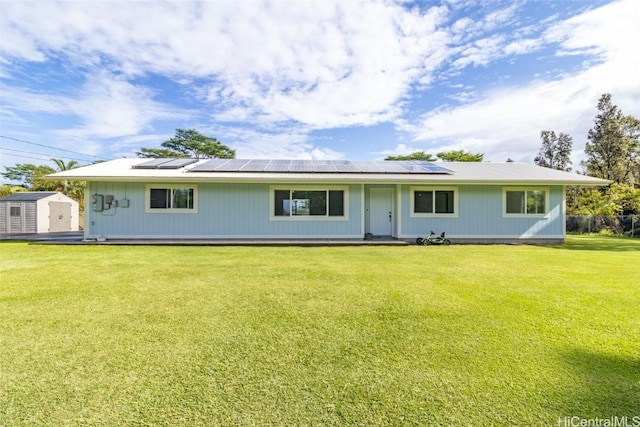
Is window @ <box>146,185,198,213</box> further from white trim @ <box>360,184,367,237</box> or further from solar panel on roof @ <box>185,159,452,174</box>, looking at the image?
white trim @ <box>360,184,367,237</box>

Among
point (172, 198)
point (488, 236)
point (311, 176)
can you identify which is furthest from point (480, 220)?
point (172, 198)

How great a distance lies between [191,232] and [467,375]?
1025 cm

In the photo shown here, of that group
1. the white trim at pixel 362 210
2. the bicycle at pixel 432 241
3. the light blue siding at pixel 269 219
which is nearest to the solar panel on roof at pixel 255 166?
the light blue siding at pixel 269 219

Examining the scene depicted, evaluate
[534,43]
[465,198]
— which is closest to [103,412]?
[465,198]

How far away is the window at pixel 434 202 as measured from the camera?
36.8 ft

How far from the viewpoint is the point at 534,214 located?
37.3 ft

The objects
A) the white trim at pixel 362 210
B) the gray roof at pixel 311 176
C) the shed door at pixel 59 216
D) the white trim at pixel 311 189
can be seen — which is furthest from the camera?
the shed door at pixel 59 216

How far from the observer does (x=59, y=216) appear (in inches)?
604

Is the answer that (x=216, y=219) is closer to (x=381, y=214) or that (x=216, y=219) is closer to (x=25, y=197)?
(x=381, y=214)

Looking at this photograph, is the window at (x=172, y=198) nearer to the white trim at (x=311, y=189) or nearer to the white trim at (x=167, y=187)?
the white trim at (x=167, y=187)

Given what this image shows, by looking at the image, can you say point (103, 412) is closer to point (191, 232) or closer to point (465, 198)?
point (191, 232)

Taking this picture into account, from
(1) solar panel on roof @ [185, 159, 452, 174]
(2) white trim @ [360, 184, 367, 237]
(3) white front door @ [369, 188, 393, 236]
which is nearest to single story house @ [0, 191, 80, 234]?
(1) solar panel on roof @ [185, 159, 452, 174]

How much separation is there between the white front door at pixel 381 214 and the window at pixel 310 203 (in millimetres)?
1390

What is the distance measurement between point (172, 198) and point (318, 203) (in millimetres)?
5221
